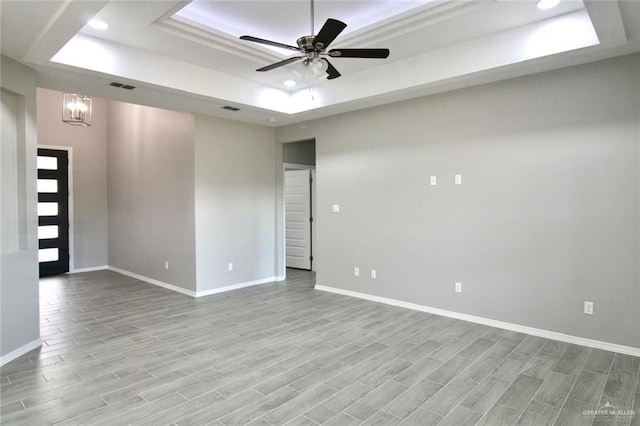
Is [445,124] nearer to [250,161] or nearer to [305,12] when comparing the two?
[305,12]

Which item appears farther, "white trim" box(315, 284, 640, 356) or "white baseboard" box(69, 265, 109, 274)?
"white baseboard" box(69, 265, 109, 274)

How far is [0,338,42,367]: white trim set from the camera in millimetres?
3226

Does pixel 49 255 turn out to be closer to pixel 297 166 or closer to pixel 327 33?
pixel 297 166

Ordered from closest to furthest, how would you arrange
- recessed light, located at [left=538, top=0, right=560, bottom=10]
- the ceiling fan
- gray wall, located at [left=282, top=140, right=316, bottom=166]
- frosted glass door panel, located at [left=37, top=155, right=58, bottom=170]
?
the ceiling fan < recessed light, located at [left=538, top=0, right=560, bottom=10] < gray wall, located at [left=282, top=140, right=316, bottom=166] < frosted glass door panel, located at [left=37, top=155, right=58, bottom=170]

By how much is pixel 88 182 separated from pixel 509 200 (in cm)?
796

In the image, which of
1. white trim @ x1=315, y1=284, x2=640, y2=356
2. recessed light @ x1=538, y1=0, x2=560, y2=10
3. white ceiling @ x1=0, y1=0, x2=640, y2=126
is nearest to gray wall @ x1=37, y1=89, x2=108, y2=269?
white ceiling @ x1=0, y1=0, x2=640, y2=126

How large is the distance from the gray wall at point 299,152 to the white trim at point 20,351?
14.6 feet

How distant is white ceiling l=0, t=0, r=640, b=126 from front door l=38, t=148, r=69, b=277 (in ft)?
12.5

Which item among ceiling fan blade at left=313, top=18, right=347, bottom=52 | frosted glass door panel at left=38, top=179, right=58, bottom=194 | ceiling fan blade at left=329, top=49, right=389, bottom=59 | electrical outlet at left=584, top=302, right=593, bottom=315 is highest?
ceiling fan blade at left=313, top=18, right=347, bottom=52

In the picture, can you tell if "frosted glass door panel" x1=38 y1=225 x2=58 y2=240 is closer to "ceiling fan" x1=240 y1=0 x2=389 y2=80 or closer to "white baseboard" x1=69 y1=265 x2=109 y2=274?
"white baseboard" x1=69 y1=265 x2=109 y2=274

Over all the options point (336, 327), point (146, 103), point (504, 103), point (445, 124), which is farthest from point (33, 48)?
point (504, 103)

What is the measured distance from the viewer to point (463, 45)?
12.7 feet

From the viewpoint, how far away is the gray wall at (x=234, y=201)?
566 centimetres

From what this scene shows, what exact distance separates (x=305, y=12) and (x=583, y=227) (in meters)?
3.40
